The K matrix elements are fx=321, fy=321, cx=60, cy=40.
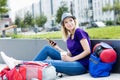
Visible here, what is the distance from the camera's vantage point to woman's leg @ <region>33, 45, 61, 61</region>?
5852mm

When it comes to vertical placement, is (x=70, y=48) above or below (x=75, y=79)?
above

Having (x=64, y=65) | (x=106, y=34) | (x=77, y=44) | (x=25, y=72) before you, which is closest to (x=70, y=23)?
(x=77, y=44)

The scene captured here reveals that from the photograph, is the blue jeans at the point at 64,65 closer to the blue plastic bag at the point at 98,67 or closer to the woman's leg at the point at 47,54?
the woman's leg at the point at 47,54

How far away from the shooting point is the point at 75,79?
5.41 metres

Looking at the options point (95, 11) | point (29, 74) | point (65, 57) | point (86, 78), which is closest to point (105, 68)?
point (86, 78)

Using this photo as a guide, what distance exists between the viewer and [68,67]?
544 centimetres

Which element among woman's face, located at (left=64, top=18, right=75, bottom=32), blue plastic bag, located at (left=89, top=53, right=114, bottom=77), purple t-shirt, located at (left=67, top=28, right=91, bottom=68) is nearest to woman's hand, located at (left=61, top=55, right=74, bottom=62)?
purple t-shirt, located at (left=67, top=28, right=91, bottom=68)

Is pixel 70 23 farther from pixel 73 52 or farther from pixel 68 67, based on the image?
pixel 68 67

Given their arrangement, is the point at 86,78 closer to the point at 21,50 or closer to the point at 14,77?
the point at 14,77

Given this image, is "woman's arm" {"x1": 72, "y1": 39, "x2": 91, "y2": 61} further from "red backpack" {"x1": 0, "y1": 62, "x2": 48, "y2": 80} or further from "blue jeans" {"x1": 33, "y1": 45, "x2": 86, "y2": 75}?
"red backpack" {"x1": 0, "y1": 62, "x2": 48, "y2": 80}

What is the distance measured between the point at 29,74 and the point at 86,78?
3.28 ft

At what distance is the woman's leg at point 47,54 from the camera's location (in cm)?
585

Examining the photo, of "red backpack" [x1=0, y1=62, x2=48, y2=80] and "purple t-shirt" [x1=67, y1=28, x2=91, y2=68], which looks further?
"purple t-shirt" [x1=67, y1=28, x2=91, y2=68]

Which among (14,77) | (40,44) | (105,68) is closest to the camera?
(14,77)
